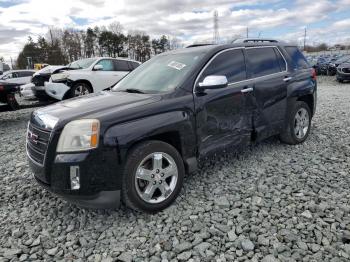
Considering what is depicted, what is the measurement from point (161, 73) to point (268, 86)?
63.4 inches

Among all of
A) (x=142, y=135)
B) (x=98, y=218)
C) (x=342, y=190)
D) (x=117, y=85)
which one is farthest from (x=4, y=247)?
(x=342, y=190)

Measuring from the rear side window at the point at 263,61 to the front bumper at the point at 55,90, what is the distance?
652 cm

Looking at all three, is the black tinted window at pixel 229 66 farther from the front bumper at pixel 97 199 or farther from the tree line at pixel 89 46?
the tree line at pixel 89 46

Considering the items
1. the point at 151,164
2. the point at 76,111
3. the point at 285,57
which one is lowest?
the point at 151,164

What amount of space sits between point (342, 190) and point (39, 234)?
3.37 meters

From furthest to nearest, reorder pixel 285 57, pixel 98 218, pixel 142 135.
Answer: pixel 285 57 < pixel 98 218 < pixel 142 135

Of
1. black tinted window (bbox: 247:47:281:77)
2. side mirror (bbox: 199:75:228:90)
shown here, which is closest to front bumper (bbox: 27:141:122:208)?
side mirror (bbox: 199:75:228:90)

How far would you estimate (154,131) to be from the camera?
124 inches

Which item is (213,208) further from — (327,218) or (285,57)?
(285,57)

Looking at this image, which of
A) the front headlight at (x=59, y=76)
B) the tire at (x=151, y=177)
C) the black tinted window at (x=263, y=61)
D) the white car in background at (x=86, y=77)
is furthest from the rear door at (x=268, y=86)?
the front headlight at (x=59, y=76)

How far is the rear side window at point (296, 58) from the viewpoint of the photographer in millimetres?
5191

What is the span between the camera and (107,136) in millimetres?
2859

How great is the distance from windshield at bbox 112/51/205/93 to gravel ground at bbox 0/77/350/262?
1.31m

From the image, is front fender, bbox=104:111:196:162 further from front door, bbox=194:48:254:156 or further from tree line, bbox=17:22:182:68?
tree line, bbox=17:22:182:68
